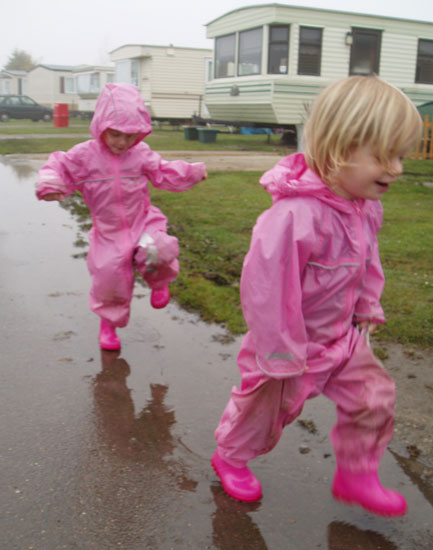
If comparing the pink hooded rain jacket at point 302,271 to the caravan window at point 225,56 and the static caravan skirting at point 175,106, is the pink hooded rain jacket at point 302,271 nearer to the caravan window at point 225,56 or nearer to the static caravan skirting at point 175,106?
the caravan window at point 225,56

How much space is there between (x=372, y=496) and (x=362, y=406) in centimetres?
36

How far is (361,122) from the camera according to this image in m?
2.07

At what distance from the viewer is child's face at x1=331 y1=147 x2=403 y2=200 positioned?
2113 mm

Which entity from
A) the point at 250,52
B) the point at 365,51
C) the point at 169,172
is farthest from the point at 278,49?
the point at 169,172

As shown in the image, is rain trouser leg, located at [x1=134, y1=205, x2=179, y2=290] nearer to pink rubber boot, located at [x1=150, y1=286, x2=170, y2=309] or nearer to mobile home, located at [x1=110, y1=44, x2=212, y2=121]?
pink rubber boot, located at [x1=150, y1=286, x2=170, y2=309]

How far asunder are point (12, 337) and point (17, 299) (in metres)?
0.83

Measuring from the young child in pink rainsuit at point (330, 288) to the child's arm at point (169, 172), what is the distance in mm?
1989

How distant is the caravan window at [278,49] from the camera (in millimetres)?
19578

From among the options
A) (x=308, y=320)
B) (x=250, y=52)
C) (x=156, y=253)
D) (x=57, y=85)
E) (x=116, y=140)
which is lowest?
(x=156, y=253)

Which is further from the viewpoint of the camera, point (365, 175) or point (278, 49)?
point (278, 49)

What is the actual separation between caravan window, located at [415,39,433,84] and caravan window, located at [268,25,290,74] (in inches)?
185

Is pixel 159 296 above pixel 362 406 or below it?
below

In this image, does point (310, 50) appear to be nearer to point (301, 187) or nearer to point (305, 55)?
point (305, 55)

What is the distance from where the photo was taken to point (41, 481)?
269 centimetres
